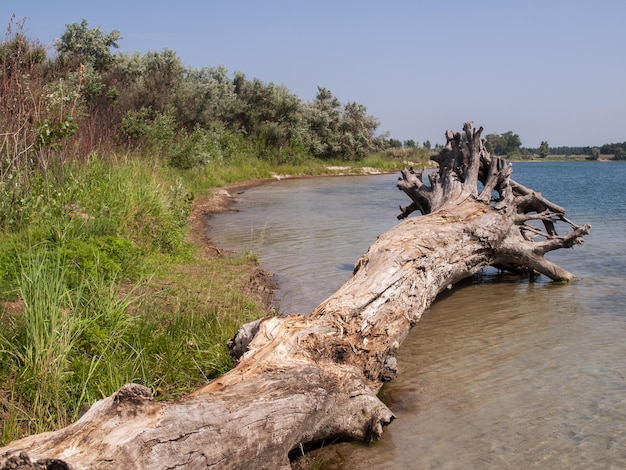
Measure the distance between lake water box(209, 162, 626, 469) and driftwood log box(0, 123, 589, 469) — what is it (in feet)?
1.12

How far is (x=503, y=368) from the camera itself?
548 cm

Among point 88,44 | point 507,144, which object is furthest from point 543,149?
point 88,44

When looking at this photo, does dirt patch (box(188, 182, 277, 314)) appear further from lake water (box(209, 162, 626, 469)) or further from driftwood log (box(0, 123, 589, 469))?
driftwood log (box(0, 123, 589, 469))

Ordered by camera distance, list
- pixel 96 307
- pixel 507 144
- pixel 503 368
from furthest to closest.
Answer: pixel 507 144 < pixel 503 368 < pixel 96 307

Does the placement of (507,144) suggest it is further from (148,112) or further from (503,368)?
(503,368)

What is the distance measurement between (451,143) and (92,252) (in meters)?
6.24

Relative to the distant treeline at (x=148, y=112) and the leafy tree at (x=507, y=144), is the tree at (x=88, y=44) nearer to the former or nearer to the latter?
the distant treeline at (x=148, y=112)

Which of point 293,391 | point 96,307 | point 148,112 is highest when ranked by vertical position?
point 148,112

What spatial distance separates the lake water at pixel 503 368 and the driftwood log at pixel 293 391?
34 cm

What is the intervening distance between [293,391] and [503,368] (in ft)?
8.27

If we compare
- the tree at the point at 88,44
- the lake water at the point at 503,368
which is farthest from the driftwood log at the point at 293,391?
the tree at the point at 88,44

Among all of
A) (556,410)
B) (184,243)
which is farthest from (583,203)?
(556,410)

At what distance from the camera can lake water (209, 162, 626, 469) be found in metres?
4.04

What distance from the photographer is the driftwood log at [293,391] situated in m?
2.90
